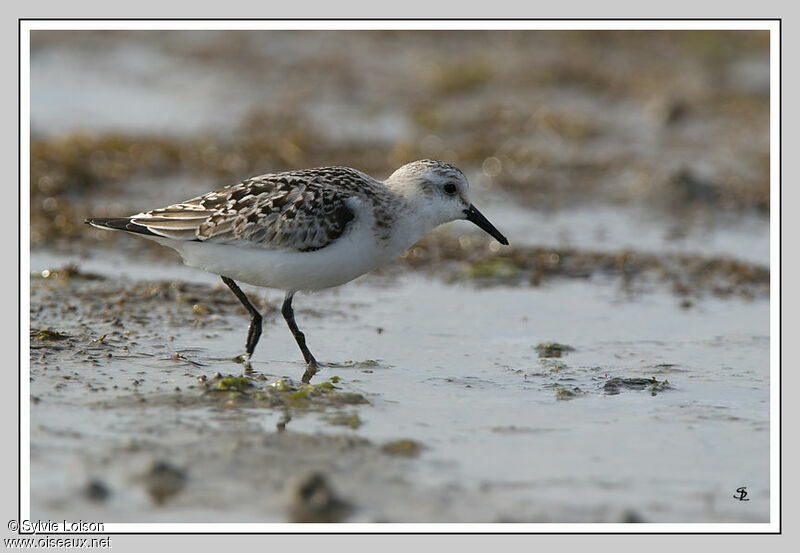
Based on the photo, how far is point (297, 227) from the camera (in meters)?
7.50

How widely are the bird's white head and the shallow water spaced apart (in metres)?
1.11

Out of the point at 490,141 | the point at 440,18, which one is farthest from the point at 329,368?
the point at 490,141

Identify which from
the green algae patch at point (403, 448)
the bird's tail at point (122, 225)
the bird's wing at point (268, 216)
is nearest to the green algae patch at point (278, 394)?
the green algae patch at point (403, 448)

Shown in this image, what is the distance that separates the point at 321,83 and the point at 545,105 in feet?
11.6

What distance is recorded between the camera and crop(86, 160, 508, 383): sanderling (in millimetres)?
7520

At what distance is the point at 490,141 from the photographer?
15.5m

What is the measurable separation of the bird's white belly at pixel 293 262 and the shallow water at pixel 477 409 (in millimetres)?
653

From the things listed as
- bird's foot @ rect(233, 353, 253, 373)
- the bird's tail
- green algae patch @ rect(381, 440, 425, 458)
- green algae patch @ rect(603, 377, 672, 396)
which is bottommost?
green algae patch @ rect(381, 440, 425, 458)

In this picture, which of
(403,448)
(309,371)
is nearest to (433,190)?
(309,371)

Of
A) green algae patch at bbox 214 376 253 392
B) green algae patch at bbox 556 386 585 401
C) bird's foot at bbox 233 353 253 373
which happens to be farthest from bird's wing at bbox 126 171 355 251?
green algae patch at bbox 556 386 585 401

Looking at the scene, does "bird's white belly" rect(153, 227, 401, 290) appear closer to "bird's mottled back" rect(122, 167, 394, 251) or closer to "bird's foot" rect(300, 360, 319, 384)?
"bird's mottled back" rect(122, 167, 394, 251)

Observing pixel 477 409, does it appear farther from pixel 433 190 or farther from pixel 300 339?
pixel 433 190

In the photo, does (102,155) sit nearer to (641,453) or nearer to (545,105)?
(545,105)

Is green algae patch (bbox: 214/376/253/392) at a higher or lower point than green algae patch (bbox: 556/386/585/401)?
higher
